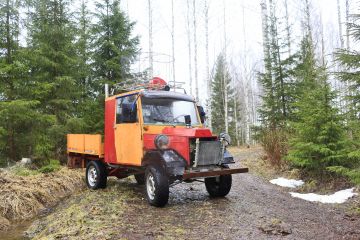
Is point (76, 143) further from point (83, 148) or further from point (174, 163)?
point (174, 163)

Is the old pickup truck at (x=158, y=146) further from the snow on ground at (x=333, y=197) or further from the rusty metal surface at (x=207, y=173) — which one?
the snow on ground at (x=333, y=197)

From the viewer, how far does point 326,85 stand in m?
9.90

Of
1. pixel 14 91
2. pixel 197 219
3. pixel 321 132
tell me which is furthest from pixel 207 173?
pixel 14 91

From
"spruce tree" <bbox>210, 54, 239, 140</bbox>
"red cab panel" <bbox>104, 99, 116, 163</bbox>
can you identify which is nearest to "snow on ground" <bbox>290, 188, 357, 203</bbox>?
"red cab panel" <bbox>104, 99, 116, 163</bbox>

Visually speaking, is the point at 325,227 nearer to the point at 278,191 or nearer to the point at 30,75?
the point at 278,191

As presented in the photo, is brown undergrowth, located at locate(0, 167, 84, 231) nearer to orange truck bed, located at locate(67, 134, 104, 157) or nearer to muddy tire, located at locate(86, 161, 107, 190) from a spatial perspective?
orange truck bed, located at locate(67, 134, 104, 157)

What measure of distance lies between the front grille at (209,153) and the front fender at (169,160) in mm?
402

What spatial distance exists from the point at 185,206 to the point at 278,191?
138 inches

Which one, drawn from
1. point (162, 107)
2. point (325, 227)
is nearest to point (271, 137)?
point (162, 107)

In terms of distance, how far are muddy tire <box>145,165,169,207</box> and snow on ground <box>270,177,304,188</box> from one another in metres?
Answer: 4.99

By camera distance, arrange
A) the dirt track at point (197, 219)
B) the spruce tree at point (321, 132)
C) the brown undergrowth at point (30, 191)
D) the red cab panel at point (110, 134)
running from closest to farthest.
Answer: the dirt track at point (197, 219) → the brown undergrowth at point (30, 191) → the red cab panel at point (110, 134) → the spruce tree at point (321, 132)

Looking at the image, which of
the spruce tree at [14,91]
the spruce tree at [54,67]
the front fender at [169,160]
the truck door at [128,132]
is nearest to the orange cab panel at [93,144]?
the truck door at [128,132]

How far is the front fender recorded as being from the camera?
23.9ft

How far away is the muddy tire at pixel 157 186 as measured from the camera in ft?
23.8
